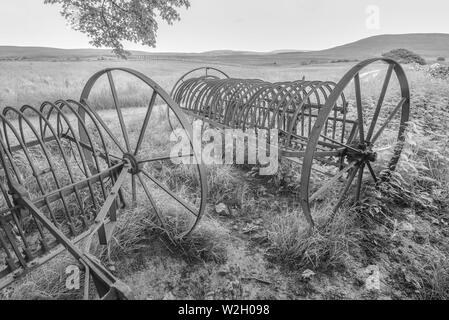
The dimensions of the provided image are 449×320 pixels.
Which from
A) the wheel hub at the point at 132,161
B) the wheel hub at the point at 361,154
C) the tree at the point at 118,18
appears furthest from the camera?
the tree at the point at 118,18

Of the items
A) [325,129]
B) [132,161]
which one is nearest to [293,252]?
[132,161]

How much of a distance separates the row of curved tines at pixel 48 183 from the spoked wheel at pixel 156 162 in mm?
173

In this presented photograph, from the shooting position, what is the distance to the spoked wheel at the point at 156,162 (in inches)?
103

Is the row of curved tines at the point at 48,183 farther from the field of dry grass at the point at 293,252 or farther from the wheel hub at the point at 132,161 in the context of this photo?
the field of dry grass at the point at 293,252

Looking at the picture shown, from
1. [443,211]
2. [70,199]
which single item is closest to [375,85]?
[443,211]

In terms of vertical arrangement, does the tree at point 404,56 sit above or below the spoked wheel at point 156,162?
above

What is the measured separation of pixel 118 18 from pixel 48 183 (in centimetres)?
717

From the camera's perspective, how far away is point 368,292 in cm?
247

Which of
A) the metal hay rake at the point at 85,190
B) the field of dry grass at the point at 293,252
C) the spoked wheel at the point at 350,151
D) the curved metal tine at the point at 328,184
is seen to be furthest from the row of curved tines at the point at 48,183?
the curved metal tine at the point at 328,184

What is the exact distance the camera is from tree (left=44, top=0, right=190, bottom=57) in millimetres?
8258

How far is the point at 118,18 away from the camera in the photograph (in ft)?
28.3

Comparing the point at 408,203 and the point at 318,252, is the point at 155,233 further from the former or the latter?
the point at 408,203

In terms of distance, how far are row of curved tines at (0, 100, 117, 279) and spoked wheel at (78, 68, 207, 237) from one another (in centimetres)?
17

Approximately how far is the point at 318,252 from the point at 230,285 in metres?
0.95
